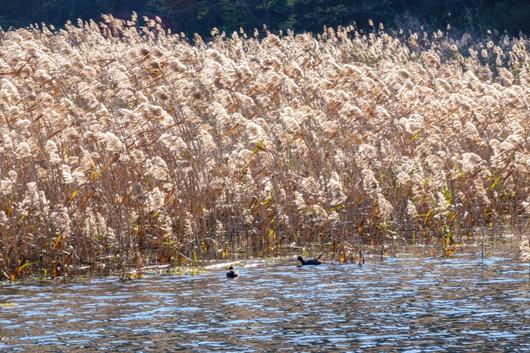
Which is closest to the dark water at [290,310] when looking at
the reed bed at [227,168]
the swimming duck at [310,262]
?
the swimming duck at [310,262]

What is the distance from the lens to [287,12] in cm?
4119

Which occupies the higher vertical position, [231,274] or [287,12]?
[287,12]

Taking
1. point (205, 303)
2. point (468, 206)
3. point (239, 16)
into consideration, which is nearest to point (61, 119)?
point (205, 303)

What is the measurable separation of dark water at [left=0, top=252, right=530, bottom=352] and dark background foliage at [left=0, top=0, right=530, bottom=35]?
23.9 m

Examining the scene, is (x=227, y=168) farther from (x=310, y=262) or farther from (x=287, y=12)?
(x=287, y=12)

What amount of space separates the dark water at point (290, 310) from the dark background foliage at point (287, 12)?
78.3 ft

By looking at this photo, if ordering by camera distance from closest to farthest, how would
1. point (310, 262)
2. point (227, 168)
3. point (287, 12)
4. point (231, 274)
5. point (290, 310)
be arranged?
point (290, 310) → point (231, 274) → point (310, 262) → point (227, 168) → point (287, 12)

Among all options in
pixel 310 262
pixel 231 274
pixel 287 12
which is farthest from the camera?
pixel 287 12

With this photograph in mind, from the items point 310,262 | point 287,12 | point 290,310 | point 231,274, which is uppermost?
point 287,12

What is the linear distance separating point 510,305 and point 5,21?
34.8 meters

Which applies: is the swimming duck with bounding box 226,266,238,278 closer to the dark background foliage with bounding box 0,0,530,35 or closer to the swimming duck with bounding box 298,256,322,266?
the swimming duck with bounding box 298,256,322,266

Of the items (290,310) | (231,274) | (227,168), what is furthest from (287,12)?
(290,310)

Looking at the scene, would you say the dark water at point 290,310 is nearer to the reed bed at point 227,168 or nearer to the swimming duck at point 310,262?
the swimming duck at point 310,262

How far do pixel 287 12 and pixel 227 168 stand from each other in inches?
1050
